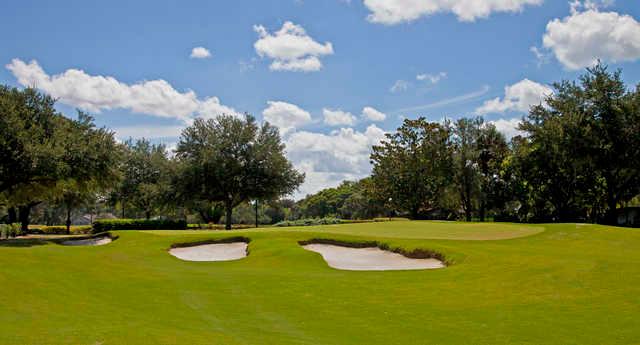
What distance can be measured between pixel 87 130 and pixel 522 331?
38.4 m

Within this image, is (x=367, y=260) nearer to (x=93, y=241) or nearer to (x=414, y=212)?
(x=93, y=241)

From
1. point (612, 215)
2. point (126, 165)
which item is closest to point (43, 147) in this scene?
point (126, 165)

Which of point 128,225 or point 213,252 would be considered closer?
point 213,252

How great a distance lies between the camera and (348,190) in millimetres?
167375

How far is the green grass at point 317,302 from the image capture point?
1046 centimetres

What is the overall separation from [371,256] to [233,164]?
38690mm

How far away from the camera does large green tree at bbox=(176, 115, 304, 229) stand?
203ft

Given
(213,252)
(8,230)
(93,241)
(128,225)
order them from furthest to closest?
(128,225), (8,230), (93,241), (213,252)

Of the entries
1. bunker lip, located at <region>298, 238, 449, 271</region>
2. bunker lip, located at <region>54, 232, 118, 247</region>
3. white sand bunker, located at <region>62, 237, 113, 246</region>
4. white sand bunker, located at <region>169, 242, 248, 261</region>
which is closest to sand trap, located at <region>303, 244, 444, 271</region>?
bunker lip, located at <region>298, 238, 449, 271</region>

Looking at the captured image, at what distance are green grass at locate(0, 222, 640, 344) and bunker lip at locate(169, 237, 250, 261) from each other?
4035mm

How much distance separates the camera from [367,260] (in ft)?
82.9

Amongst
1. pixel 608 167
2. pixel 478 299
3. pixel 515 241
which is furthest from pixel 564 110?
pixel 478 299

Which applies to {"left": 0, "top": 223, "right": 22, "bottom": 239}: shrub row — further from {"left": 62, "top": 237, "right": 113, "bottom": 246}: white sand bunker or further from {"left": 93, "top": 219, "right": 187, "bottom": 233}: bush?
{"left": 62, "top": 237, "right": 113, "bottom": 246}: white sand bunker

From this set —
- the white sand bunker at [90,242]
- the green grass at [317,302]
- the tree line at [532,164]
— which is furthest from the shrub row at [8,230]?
the tree line at [532,164]
